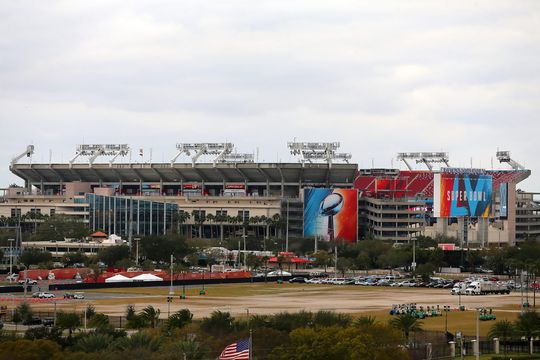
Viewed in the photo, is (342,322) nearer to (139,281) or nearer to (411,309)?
(411,309)

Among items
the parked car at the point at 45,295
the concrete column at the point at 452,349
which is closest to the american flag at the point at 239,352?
the concrete column at the point at 452,349

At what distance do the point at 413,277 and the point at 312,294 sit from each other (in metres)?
47.2

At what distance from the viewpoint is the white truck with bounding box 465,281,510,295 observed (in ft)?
488

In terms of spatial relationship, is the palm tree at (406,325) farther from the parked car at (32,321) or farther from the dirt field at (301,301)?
the parked car at (32,321)

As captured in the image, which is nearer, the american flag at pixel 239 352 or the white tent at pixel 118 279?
the american flag at pixel 239 352

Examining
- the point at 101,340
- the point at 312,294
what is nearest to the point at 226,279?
the point at 312,294

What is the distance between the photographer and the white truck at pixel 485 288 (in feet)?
488

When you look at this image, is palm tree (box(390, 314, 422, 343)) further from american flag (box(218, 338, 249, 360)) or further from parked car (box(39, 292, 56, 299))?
parked car (box(39, 292, 56, 299))

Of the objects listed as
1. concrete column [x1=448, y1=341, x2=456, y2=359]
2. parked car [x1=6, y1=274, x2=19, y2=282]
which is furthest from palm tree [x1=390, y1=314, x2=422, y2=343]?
parked car [x1=6, y1=274, x2=19, y2=282]

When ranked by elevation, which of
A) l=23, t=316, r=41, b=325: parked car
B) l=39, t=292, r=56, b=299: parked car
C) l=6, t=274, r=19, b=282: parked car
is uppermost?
l=23, t=316, r=41, b=325: parked car

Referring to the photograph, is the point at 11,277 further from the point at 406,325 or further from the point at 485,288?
the point at 406,325

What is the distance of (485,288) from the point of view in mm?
151125

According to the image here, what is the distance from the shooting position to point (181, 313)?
87.4 meters

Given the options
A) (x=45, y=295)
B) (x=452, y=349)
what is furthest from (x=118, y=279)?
(x=452, y=349)
